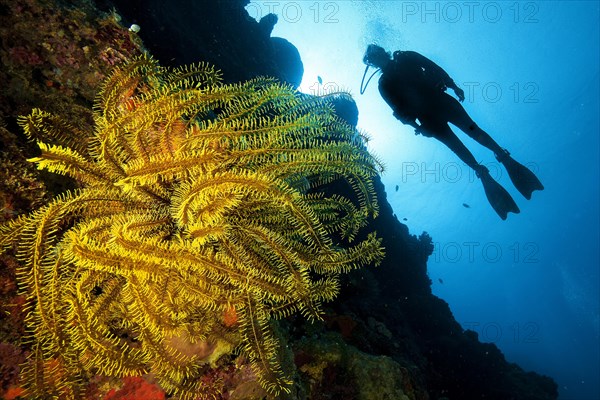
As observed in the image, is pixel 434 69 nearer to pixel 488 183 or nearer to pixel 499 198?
pixel 488 183

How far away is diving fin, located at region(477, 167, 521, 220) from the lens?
11031 mm

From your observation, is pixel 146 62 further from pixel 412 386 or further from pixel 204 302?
pixel 412 386

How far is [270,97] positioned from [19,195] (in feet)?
6.93

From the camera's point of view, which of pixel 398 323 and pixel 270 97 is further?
pixel 398 323

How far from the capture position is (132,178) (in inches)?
80.0

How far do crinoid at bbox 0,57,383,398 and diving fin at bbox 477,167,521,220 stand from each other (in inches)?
404

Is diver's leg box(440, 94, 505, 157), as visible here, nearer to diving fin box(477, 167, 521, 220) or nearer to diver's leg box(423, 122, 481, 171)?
diver's leg box(423, 122, 481, 171)

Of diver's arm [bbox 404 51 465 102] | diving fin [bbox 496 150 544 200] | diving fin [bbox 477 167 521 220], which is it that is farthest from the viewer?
diving fin [bbox 477 167 521 220]

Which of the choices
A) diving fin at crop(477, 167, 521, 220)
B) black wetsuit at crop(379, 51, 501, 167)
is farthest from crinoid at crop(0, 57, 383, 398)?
diving fin at crop(477, 167, 521, 220)

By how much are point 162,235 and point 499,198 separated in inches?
467

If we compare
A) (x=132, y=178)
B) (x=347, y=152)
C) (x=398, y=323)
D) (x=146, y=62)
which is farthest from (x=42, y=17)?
(x=398, y=323)

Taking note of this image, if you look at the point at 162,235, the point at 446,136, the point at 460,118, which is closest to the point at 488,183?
the point at 446,136

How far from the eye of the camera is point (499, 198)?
37.3 feet

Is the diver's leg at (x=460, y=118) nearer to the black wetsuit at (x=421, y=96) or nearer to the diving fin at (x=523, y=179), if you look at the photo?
the black wetsuit at (x=421, y=96)
